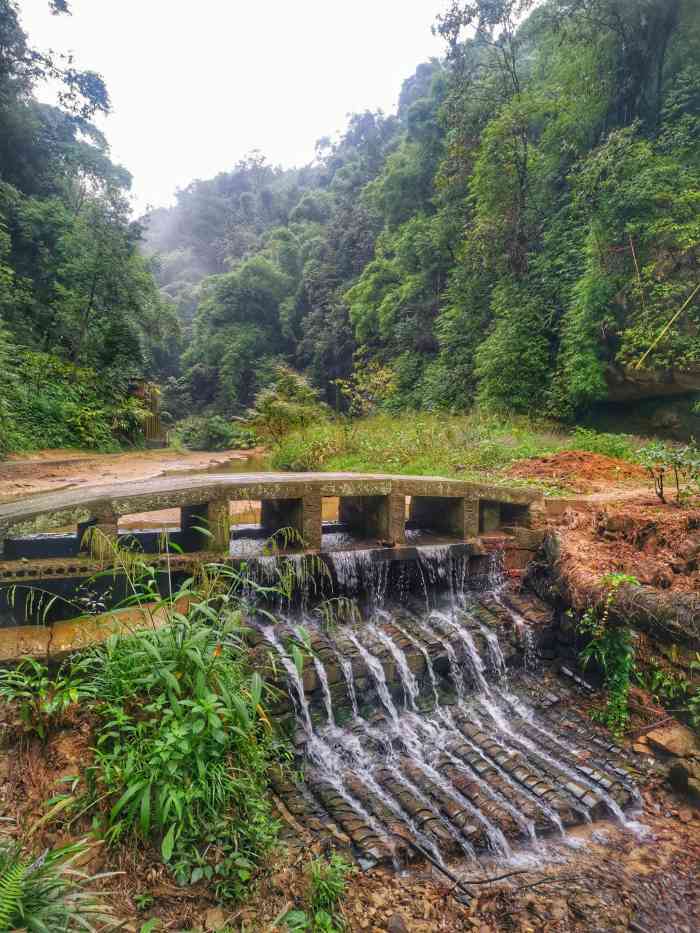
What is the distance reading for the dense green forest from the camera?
11656 mm

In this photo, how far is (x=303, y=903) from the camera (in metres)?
2.68

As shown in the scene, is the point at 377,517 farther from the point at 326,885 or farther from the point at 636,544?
the point at 326,885

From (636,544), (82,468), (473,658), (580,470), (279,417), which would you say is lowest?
(473,658)

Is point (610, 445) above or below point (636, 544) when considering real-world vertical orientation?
above

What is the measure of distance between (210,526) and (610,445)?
8579 millimetres

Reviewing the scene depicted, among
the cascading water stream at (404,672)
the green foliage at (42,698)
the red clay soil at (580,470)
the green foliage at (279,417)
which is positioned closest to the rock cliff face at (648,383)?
the red clay soil at (580,470)

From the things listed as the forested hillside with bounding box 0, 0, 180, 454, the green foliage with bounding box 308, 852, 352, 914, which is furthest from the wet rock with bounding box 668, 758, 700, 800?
the forested hillside with bounding box 0, 0, 180, 454

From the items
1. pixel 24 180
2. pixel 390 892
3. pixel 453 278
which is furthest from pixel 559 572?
pixel 24 180

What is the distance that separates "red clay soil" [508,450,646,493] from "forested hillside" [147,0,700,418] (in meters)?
3.39

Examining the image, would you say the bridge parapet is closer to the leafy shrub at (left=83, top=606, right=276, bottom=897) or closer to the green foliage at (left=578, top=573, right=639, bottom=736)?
the leafy shrub at (left=83, top=606, right=276, bottom=897)

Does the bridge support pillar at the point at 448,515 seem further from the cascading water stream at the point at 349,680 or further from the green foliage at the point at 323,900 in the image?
the green foliage at the point at 323,900

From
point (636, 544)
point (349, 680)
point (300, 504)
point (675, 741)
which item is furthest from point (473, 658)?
point (300, 504)

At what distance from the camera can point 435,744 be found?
4512 millimetres

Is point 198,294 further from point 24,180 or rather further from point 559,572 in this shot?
point 559,572
